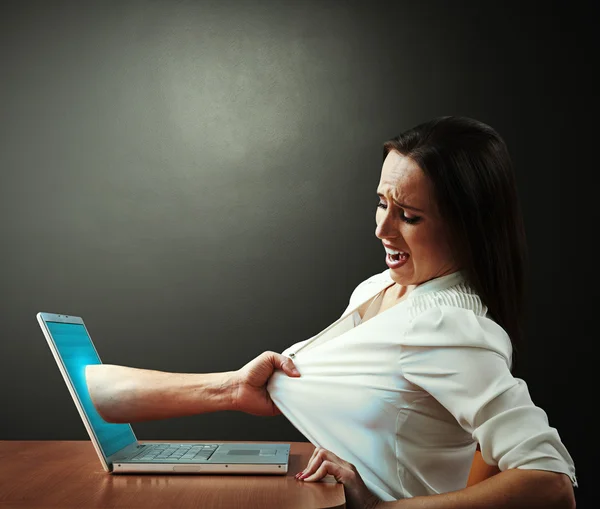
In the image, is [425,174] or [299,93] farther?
[299,93]

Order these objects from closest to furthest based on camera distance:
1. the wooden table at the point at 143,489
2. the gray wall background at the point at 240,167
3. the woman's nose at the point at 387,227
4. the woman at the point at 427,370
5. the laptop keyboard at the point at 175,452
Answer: the wooden table at the point at 143,489, the woman at the point at 427,370, the laptop keyboard at the point at 175,452, the woman's nose at the point at 387,227, the gray wall background at the point at 240,167

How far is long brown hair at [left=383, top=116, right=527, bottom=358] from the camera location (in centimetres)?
135

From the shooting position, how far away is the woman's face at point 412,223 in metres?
1.38

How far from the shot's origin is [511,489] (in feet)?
3.76

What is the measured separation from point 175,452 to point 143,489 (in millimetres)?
230

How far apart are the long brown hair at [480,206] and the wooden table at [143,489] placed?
18.0 inches

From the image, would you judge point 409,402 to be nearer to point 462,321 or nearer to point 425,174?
point 462,321

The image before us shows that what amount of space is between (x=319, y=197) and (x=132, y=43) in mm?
997

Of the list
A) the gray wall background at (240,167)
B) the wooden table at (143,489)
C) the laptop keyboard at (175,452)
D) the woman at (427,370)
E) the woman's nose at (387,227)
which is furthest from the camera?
the gray wall background at (240,167)

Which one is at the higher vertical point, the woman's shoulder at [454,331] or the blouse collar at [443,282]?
the blouse collar at [443,282]

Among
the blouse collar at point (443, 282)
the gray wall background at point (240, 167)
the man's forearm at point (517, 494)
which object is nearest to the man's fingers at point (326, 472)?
the man's forearm at point (517, 494)

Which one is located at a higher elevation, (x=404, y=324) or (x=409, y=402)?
(x=404, y=324)

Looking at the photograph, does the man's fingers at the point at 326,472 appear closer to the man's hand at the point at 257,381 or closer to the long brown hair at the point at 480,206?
the man's hand at the point at 257,381

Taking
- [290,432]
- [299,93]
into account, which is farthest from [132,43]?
[290,432]
